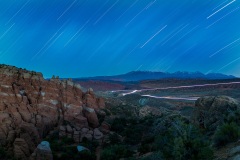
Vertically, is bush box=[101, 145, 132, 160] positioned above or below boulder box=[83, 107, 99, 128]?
below

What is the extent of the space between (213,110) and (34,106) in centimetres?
1985

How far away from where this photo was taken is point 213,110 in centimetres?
2331

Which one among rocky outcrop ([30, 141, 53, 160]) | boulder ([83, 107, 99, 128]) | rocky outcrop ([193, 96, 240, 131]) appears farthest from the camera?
boulder ([83, 107, 99, 128])

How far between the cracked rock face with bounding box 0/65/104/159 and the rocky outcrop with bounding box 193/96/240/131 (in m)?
13.6

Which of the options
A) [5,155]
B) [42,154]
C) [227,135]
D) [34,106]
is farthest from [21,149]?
[227,135]

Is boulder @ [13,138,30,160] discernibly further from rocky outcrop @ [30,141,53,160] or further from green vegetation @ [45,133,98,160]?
rocky outcrop @ [30,141,53,160]

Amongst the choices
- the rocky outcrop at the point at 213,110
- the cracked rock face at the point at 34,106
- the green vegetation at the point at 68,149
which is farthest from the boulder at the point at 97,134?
the rocky outcrop at the point at 213,110

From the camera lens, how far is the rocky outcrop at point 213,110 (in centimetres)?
2243

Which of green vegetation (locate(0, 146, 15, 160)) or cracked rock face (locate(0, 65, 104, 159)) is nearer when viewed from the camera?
green vegetation (locate(0, 146, 15, 160))

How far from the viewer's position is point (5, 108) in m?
34.2

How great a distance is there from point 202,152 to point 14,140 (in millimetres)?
19804

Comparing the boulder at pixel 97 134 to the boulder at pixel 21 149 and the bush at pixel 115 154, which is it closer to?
the boulder at pixel 21 149

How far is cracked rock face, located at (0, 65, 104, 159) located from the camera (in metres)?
30.3

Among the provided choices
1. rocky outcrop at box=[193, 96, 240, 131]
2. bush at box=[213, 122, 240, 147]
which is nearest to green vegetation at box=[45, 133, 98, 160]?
rocky outcrop at box=[193, 96, 240, 131]
